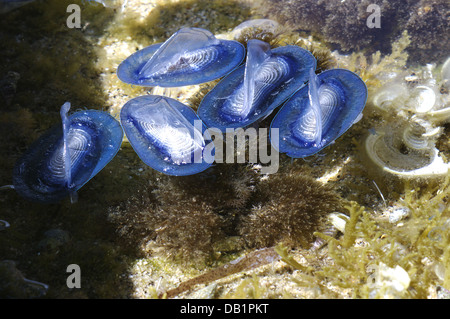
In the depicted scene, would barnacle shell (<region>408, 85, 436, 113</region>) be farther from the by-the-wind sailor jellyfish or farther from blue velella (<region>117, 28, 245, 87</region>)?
blue velella (<region>117, 28, 245, 87</region>)

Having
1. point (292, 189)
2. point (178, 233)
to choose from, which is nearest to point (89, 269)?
point (178, 233)

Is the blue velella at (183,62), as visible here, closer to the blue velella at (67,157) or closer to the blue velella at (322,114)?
the blue velella at (67,157)

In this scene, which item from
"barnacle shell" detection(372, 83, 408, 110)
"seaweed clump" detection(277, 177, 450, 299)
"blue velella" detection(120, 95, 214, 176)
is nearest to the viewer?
"seaweed clump" detection(277, 177, 450, 299)

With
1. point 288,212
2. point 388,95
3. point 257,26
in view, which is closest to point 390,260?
point 288,212

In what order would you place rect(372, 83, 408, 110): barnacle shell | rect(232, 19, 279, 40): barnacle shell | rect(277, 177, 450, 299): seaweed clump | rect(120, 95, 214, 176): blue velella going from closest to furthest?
rect(277, 177, 450, 299): seaweed clump → rect(120, 95, 214, 176): blue velella → rect(372, 83, 408, 110): barnacle shell → rect(232, 19, 279, 40): barnacle shell

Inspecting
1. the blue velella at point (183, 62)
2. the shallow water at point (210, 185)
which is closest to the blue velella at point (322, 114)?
the shallow water at point (210, 185)

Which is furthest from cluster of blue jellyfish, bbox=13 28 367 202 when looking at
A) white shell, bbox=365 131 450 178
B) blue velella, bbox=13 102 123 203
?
white shell, bbox=365 131 450 178

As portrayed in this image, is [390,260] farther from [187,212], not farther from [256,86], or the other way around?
[256,86]

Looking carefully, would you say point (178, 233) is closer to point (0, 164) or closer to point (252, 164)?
point (252, 164)
